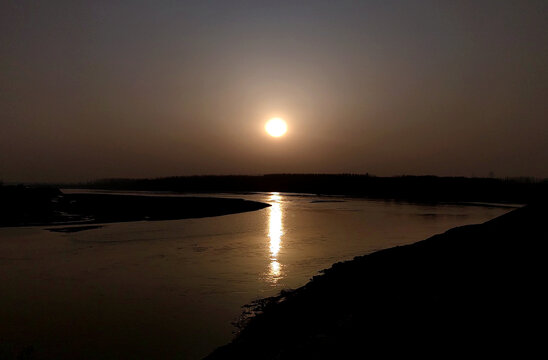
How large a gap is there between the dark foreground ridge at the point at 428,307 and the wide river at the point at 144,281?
182 cm

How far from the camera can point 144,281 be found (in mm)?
17031

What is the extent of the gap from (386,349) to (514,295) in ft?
8.46

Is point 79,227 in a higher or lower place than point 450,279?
lower

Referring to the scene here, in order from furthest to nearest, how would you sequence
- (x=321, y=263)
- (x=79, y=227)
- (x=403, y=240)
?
1. (x=79, y=227)
2. (x=403, y=240)
3. (x=321, y=263)

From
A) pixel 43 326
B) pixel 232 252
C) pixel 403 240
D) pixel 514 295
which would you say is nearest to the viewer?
pixel 514 295

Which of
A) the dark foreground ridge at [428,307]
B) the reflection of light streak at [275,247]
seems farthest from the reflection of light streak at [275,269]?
the dark foreground ridge at [428,307]

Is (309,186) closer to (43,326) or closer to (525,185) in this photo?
(525,185)

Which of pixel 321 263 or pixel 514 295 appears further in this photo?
pixel 321 263

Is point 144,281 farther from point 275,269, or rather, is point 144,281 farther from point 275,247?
point 275,247

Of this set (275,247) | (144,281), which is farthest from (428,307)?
(275,247)

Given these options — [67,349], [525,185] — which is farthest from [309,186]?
[67,349]

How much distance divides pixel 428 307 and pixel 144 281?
12.6m

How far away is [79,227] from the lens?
3528cm

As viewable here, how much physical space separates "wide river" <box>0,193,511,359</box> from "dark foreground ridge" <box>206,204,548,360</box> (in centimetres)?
182
